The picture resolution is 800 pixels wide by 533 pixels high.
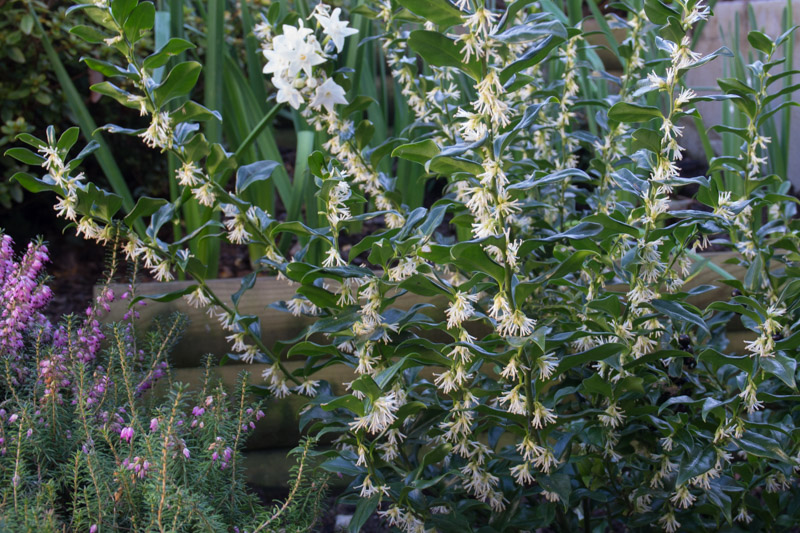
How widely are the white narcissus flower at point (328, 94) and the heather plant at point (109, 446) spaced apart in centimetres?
50

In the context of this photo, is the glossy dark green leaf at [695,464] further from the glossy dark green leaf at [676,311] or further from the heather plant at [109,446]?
the heather plant at [109,446]

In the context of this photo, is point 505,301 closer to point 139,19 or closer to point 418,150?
point 418,150

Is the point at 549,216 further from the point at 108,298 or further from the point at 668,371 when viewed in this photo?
the point at 108,298

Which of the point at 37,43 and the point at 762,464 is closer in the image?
the point at 762,464

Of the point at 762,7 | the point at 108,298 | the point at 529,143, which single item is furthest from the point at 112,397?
the point at 762,7

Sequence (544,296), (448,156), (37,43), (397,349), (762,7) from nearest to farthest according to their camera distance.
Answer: (448,156) < (397,349) < (544,296) < (37,43) < (762,7)

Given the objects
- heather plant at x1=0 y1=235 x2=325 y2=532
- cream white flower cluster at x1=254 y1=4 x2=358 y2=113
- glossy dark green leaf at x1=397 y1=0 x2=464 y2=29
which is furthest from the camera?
cream white flower cluster at x1=254 y1=4 x2=358 y2=113

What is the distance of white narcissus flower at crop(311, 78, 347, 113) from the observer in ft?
4.00

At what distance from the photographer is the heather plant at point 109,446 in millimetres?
1001

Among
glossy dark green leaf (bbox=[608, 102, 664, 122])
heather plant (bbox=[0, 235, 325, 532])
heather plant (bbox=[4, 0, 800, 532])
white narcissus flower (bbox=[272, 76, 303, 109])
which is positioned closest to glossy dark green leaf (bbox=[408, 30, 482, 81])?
heather plant (bbox=[4, 0, 800, 532])

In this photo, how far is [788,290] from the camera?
113 centimetres

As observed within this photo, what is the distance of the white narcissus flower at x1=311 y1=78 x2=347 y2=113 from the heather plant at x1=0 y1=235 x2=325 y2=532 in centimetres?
50

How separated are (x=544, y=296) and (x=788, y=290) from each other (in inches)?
16.4

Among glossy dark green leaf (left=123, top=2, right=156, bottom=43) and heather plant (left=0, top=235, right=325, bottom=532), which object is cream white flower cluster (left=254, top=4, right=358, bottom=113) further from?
heather plant (left=0, top=235, right=325, bottom=532)
